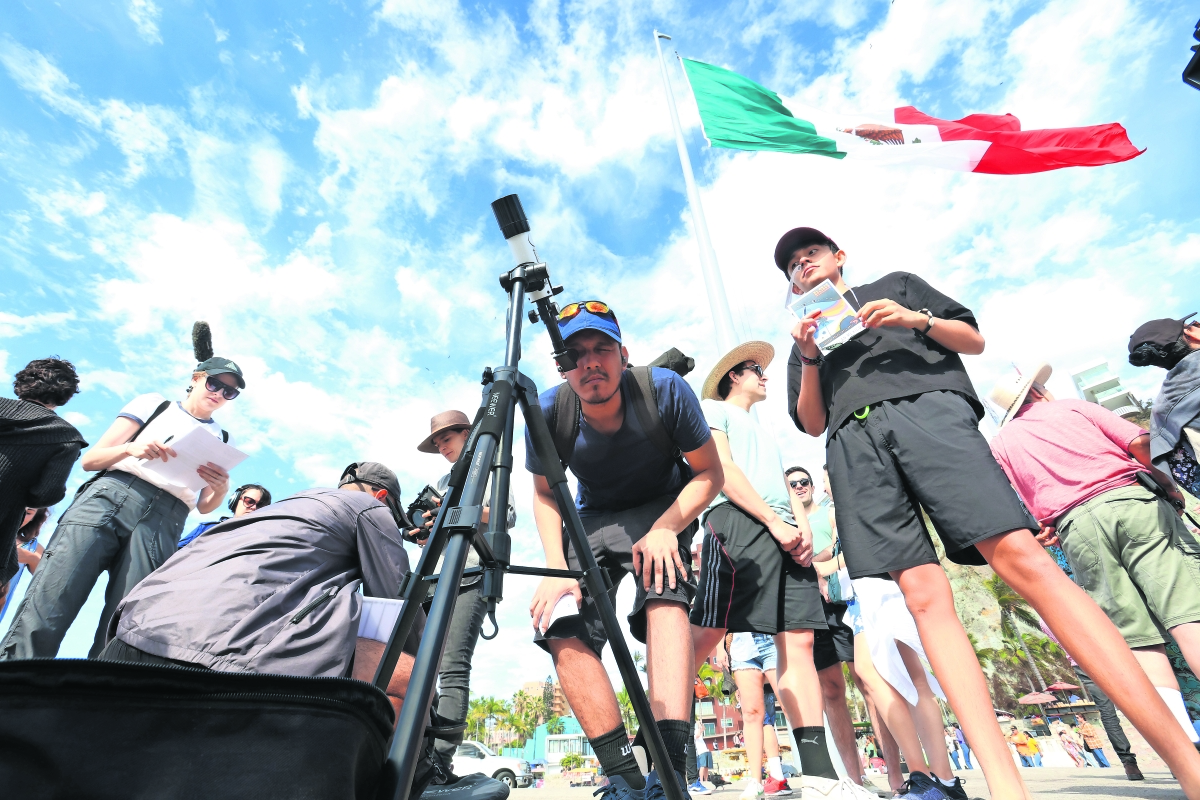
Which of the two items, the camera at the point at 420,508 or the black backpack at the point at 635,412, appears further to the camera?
the camera at the point at 420,508

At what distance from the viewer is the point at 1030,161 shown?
23.2ft

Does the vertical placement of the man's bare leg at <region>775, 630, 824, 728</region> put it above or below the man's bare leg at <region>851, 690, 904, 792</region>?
above

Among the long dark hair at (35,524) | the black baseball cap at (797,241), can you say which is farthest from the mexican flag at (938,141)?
the long dark hair at (35,524)

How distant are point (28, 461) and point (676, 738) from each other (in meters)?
3.39

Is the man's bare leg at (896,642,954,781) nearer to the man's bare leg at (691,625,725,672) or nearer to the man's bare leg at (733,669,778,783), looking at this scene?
the man's bare leg at (691,625,725,672)

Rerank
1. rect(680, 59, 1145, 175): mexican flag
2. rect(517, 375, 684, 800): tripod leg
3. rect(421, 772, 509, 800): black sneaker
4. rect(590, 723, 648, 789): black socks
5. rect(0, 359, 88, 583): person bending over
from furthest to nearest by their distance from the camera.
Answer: rect(680, 59, 1145, 175): mexican flag < rect(0, 359, 88, 583): person bending over < rect(421, 772, 509, 800): black sneaker < rect(590, 723, 648, 789): black socks < rect(517, 375, 684, 800): tripod leg

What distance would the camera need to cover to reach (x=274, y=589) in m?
2.11

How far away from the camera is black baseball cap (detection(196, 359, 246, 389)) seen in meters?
4.07

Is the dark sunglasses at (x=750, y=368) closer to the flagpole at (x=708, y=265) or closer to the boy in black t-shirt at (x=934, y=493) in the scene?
the boy in black t-shirt at (x=934, y=493)

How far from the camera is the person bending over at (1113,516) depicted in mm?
3246

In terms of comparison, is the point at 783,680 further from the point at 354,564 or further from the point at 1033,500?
the point at 354,564

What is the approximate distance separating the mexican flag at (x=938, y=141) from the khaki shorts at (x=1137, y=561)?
495 centimetres

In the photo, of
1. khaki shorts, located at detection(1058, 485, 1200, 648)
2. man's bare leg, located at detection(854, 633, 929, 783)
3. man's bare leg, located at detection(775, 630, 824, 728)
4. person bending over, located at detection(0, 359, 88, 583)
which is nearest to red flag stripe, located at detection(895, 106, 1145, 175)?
khaki shorts, located at detection(1058, 485, 1200, 648)

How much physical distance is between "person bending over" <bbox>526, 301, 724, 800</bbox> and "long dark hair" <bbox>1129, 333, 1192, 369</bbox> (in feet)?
10.5
